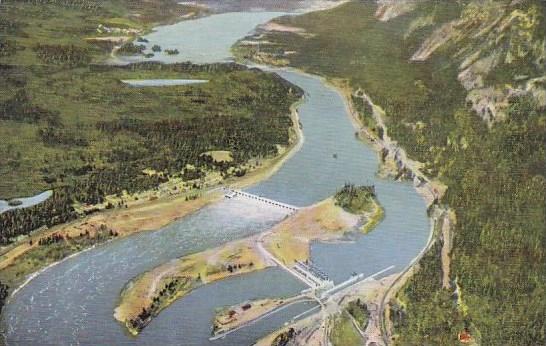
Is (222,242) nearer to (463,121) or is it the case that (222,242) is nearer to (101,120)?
(101,120)

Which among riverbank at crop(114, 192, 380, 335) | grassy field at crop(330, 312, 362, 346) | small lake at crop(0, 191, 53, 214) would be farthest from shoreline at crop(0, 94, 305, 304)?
grassy field at crop(330, 312, 362, 346)

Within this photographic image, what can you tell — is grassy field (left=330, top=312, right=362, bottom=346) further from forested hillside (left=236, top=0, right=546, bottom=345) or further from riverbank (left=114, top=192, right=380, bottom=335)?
riverbank (left=114, top=192, right=380, bottom=335)

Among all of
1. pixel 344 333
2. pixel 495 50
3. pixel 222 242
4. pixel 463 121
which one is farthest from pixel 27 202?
pixel 495 50

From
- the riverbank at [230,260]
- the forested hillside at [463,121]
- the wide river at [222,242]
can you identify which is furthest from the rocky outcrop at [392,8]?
the riverbank at [230,260]

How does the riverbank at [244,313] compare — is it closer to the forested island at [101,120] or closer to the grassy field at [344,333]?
the grassy field at [344,333]

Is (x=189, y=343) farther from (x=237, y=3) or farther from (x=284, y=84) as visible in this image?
(x=237, y=3)
